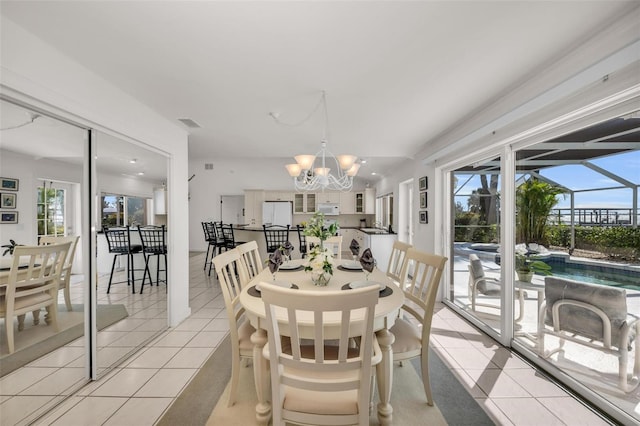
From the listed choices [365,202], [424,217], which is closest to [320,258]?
[424,217]

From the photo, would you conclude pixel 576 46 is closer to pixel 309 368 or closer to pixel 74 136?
pixel 309 368

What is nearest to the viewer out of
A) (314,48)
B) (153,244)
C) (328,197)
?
(314,48)

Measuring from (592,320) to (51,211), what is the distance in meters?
3.90

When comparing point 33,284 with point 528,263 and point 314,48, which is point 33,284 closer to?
point 314,48

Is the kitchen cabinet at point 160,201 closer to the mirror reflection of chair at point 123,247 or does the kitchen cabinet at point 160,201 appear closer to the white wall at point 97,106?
the white wall at point 97,106

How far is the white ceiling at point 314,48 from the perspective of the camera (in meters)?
1.44

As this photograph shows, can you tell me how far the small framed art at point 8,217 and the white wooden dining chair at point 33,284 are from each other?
0.56ft

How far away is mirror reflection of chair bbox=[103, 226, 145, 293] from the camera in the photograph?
2510 millimetres

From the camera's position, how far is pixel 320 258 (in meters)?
2.00

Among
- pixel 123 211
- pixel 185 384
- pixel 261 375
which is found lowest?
pixel 185 384

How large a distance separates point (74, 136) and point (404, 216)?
5573mm

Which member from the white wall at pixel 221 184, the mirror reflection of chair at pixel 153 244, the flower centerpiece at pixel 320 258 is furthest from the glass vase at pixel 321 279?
the white wall at pixel 221 184

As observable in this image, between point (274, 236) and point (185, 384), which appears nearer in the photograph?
point (185, 384)

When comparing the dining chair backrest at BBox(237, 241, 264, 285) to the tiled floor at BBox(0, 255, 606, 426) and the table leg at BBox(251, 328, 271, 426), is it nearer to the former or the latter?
the tiled floor at BBox(0, 255, 606, 426)
